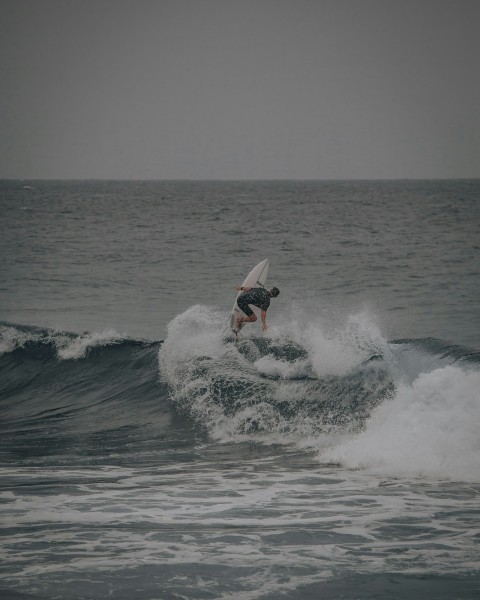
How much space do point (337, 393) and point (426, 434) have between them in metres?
2.96

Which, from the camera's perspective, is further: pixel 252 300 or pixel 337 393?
pixel 252 300

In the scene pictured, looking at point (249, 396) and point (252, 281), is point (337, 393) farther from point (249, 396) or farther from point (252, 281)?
point (252, 281)

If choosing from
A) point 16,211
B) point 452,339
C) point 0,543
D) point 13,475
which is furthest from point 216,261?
point 16,211

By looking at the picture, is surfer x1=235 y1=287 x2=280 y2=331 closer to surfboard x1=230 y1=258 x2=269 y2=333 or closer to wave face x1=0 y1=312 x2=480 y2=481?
surfboard x1=230 y1=258 x2=269 y2=333

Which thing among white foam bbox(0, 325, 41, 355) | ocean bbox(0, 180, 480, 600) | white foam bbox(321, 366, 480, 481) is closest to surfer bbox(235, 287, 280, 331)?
ocean bbox(0, 180, 480, 600)

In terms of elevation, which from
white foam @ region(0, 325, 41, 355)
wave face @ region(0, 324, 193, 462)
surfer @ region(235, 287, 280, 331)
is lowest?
wave face @ region(0, 324, 193, 462)

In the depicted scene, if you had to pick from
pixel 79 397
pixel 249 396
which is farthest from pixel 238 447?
pixel 79 397

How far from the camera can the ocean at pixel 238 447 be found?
6.50 metres

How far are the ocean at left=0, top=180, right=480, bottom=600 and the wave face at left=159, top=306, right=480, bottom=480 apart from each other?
3 centimetres

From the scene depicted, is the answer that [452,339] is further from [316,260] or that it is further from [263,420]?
[316,260]

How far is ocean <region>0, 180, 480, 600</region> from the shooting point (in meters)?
6.50

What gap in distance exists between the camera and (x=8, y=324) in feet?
68.6

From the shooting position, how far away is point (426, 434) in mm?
9766

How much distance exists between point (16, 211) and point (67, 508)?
6253 centimetres
